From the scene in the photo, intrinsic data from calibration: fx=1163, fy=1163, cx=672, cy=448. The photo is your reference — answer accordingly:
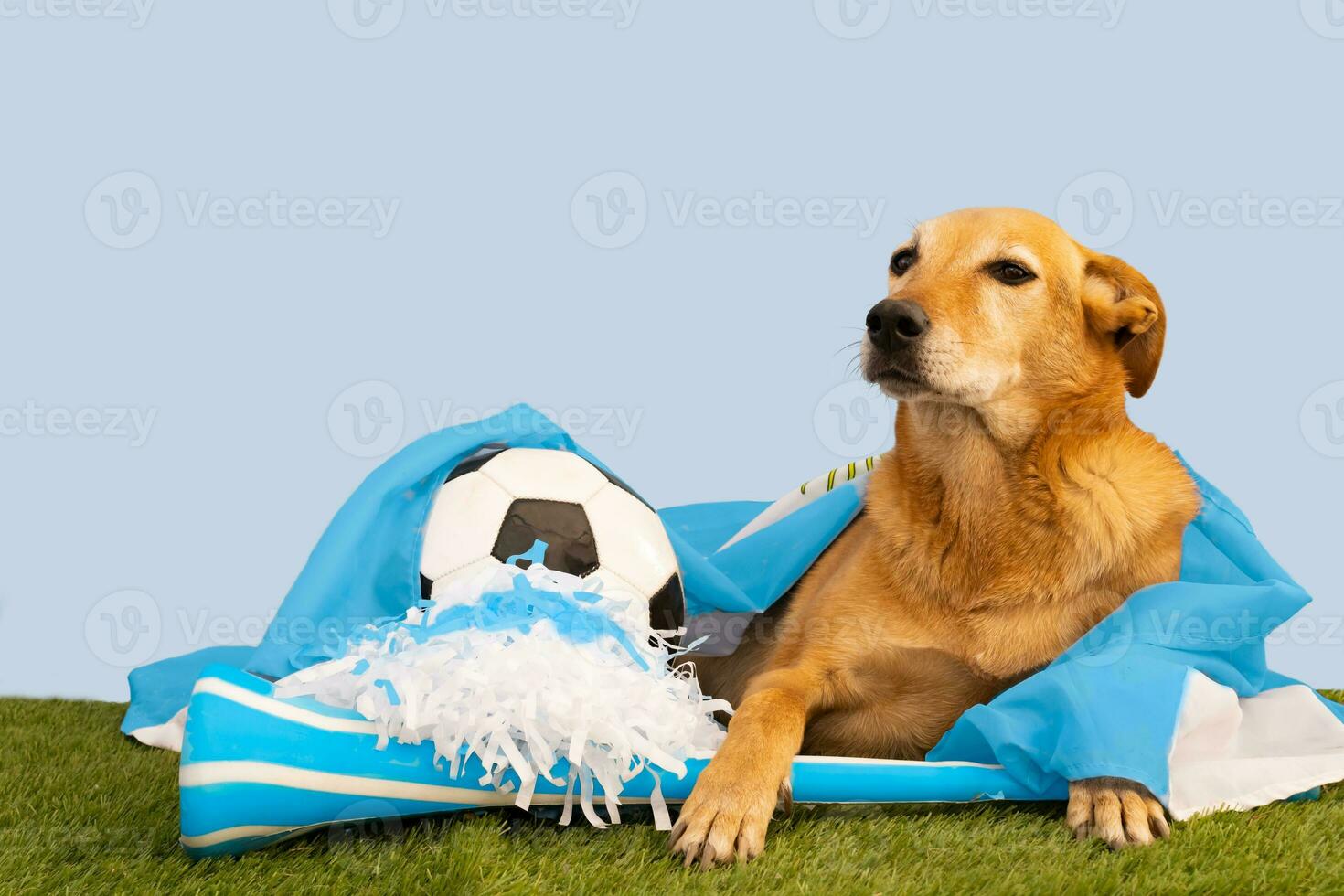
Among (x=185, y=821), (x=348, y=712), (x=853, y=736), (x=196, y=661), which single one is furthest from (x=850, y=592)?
(x=196, y=661)

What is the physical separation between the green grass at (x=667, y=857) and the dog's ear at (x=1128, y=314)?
1321 mm

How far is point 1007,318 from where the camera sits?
3328mm

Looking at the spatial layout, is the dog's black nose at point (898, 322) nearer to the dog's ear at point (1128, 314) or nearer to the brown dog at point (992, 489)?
the brown dog at point (992, 489)

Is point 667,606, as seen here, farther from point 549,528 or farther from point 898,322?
point 898,322

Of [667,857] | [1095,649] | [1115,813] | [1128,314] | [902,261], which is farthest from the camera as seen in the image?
[902,261]

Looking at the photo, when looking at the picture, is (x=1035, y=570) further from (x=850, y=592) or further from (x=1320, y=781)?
(x=1320, y=781)

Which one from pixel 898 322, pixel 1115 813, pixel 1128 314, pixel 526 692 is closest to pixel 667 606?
pixel 526 692

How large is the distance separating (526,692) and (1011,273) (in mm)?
1850

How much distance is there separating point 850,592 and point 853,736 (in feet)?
1.41

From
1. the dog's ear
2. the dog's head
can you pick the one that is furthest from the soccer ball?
the dog's ear

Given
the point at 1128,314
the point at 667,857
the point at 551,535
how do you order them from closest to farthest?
the point at 667,857, the point at 551,535, the point at 1128,314

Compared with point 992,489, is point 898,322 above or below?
above

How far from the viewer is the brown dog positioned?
3277 mm

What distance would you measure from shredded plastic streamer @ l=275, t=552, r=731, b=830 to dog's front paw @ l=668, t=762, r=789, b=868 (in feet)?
0.35
